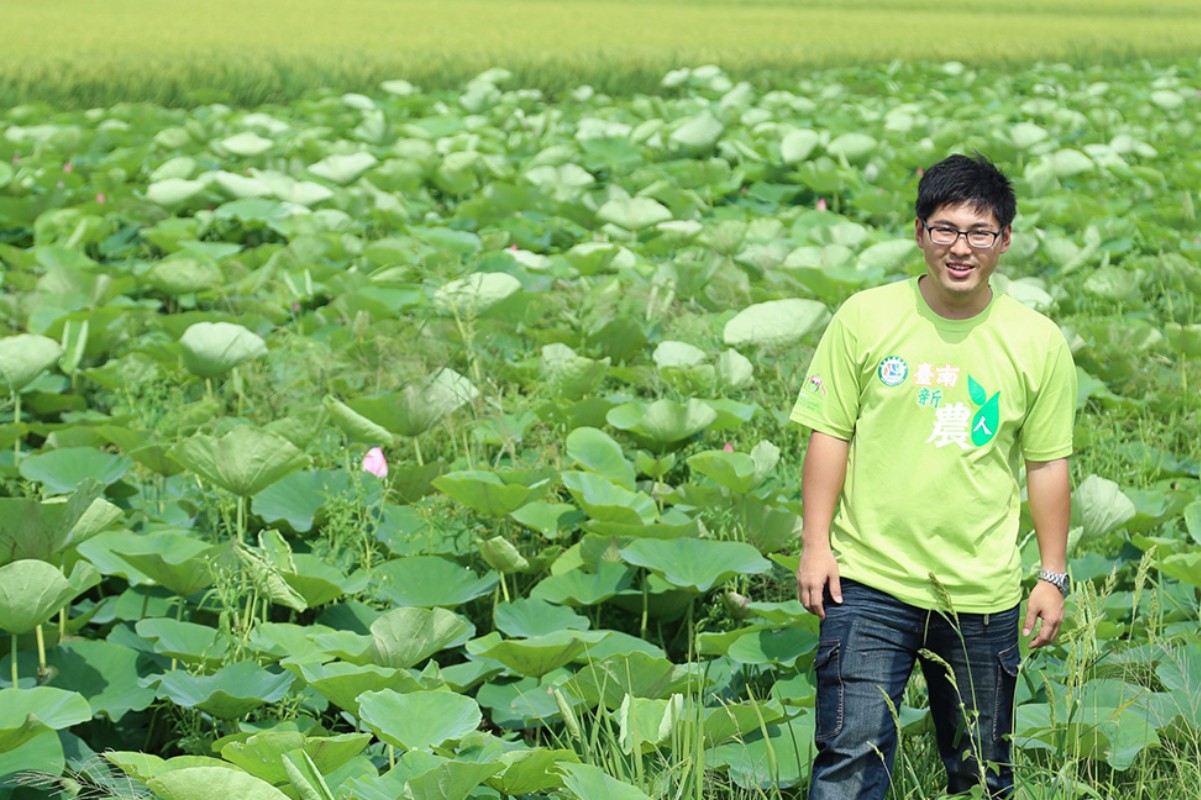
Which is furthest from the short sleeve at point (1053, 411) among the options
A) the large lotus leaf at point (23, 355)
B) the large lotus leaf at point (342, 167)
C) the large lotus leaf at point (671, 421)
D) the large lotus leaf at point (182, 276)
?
the large lotus leaf at point (342, 167)

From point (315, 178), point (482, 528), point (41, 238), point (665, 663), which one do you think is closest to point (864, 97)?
point (315, 178)

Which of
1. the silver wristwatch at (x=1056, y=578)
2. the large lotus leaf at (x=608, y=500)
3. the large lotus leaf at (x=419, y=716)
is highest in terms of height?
the silver wristwatch at (x=1056, y=578)

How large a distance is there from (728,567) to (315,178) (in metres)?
3.69

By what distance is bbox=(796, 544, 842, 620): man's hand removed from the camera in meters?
1.55

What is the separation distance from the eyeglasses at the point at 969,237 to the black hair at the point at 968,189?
0.08ft

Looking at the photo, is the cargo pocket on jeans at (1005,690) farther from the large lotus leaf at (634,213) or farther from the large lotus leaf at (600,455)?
the large lotus leaf at (634,213)

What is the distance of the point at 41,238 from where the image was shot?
173 inches

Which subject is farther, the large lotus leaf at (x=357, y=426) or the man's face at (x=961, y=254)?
the large lotus leaf at (x=357, y=426)

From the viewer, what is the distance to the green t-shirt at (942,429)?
1.53 meters

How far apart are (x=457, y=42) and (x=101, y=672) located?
1008cm

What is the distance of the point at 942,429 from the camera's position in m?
1.53

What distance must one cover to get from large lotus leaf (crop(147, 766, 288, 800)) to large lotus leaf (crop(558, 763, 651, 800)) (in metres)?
0.30

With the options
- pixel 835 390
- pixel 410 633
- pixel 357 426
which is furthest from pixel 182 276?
pixel 835 390

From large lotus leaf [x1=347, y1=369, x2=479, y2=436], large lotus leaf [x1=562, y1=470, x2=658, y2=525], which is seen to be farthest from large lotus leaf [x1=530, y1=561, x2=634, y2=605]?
large lotus leaf [x1=347, y1=369, x2=479, y2=436]
